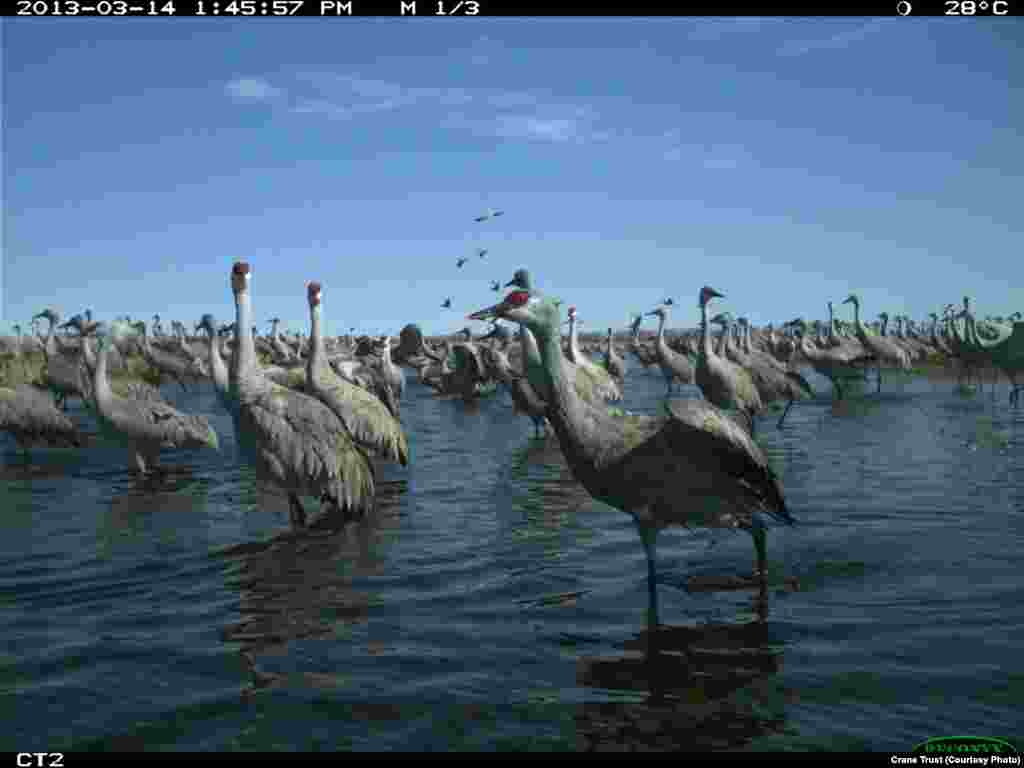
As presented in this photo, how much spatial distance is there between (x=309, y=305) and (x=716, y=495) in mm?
9861

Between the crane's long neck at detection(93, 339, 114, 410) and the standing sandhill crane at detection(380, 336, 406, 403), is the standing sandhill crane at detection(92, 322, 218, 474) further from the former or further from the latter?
the standing sandhill crane at detection(380, 336, 406, 403)

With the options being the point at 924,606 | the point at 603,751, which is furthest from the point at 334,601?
the point at 924,606

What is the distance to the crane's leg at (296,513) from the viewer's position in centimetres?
921

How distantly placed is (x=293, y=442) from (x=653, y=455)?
4.47 metres

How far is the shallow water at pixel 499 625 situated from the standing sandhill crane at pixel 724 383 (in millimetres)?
6211

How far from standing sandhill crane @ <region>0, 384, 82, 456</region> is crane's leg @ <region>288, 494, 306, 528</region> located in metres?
8.25

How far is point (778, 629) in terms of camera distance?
587 centimetres

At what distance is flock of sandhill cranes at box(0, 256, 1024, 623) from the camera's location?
6027 millimetres

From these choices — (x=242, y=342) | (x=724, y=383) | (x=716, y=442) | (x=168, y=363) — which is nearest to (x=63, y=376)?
(x=168, y=363)

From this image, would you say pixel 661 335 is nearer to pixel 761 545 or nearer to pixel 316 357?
pixel 316 357

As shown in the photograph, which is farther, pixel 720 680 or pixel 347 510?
pixel 347 510

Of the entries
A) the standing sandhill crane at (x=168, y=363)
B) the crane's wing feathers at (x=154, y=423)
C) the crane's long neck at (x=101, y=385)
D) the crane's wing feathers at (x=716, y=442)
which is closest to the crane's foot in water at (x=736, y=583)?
the crane's wing feathers at (x=716, y=442)
